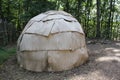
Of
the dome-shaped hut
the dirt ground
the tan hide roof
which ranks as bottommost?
the dirt ground

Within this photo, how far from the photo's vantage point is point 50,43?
6.23m

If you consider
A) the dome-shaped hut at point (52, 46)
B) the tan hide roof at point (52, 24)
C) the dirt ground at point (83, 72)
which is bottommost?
the dirt ground at point (83, 72)

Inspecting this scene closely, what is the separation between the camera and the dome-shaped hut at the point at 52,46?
6.18 metres

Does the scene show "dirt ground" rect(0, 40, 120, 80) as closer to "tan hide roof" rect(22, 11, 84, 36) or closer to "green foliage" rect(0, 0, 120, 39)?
"tan hide roof" rect(22, 11, 84, 36)

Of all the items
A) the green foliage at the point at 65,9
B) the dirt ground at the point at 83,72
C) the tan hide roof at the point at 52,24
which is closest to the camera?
the dirt ground at the point at 83,72

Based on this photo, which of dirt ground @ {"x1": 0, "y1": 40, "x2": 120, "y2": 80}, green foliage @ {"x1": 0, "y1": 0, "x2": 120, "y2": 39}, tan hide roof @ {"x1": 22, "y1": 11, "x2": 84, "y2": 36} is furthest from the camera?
green foliage @ {"x1": 0, "y1": 0, "x2": 120, "y2": 39}

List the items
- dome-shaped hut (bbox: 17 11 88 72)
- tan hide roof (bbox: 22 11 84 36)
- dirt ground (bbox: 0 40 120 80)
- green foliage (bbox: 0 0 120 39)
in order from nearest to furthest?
dirt ground (bbox: 0 40 120 80) < dome-shaped hut (bbox: 17 11 88 72) < tan hide roof (bbox: 22 11 84 36) < green foliage (bbox: 0 0 120 39)

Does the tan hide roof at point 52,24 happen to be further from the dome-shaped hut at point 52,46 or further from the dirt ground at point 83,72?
the dirt ground at point 83,72

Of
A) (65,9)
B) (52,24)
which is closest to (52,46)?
(52,24)

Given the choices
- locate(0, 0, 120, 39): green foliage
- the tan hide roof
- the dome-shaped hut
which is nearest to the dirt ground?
the dome-shaped hut

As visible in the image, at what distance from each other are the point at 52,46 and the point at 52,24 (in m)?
0.87

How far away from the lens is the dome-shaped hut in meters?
6.18

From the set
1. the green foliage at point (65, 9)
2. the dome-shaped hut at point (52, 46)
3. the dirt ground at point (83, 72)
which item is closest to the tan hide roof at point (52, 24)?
the dome-shaped hut at point (52, 46)

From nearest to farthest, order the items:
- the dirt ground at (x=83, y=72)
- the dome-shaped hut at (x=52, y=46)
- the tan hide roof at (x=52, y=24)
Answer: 1. the dirt ground at (x=83, y=72)
2. the dome-shaped hut at (x=52, y=46)
3. the tan hide roof at (x=52, y=24)
